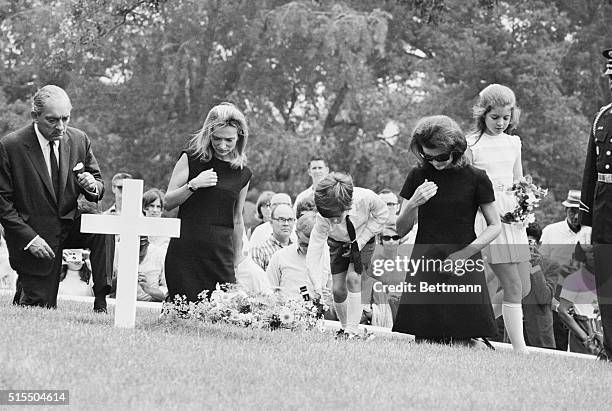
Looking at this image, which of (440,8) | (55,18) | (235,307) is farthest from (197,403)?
(55,18)

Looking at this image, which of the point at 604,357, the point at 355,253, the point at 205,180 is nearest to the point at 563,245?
the point at 604,357

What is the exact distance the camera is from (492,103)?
32.1 feet

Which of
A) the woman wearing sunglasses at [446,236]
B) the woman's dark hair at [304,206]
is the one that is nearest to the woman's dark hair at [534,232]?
the woman's dark hair at [304,206]

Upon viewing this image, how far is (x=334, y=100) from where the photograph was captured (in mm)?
29703

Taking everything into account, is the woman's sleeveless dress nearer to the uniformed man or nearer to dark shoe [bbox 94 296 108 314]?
dark shoe [bbox 94 296 108 314]

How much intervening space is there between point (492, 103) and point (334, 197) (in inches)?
65.9

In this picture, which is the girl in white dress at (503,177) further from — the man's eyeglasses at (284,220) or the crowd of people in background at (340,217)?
the man's eyeglasses at (284,220)

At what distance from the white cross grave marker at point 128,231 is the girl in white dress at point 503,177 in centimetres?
300

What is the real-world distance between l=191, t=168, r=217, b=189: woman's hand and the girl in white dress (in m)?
2.30

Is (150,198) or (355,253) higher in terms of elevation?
(150,198)

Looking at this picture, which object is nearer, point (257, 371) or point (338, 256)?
point (257, 371)

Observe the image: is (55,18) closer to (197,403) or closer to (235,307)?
(235,307)

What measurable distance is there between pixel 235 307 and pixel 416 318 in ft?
5.59

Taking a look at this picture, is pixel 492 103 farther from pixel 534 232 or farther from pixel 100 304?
pixel 100 304
